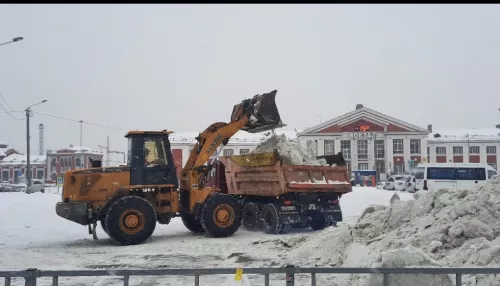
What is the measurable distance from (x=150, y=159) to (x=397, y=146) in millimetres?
63388

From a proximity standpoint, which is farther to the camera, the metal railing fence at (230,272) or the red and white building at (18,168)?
the red and white building at (18,168)

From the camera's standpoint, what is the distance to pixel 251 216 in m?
17.1

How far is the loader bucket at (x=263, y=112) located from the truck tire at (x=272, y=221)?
246 cm

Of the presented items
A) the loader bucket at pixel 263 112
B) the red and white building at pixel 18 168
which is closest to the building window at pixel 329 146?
the red and white building at pixel 18 168

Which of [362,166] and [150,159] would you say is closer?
[150,159]

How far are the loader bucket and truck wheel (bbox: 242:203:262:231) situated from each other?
105 inches

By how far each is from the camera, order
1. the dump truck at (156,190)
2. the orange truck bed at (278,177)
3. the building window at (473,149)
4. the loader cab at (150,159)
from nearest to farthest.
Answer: the dump truck at (156,190) → the loader cab at (150,159) → the orange truck bed at (278,177) → the building window at (473,149)

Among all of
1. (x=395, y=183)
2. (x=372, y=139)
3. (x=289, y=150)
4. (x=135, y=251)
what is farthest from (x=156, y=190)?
(x=372, y=139)

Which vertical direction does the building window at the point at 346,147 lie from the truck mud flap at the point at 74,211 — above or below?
above

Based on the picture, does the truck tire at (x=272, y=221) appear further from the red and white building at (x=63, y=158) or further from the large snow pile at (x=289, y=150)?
the red and white building at (x=63, y=158)

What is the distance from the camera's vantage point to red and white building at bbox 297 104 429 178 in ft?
240

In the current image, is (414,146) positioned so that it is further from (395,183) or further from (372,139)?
(395,183)

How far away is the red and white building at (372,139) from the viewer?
73.2m

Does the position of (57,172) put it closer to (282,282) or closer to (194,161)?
(194,161)
